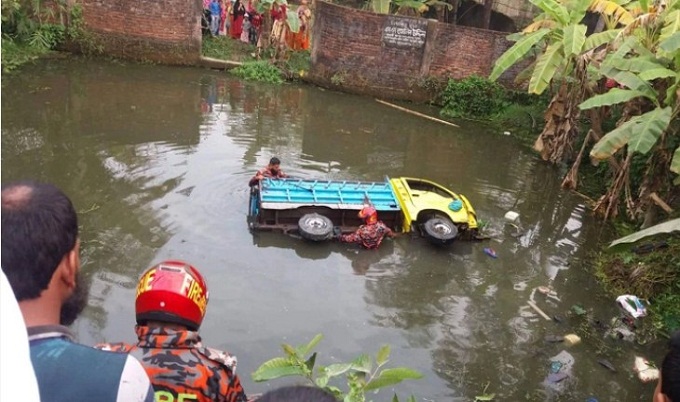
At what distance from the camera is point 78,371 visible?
1.70 m

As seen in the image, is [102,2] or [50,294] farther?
[102,2]

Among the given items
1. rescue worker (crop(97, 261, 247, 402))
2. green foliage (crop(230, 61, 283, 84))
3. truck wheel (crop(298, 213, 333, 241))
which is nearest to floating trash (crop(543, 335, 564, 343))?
truck wheel (crop(298, 213, 333, 241))

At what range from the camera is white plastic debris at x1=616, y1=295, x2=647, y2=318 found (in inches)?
294

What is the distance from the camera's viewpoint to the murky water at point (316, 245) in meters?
6.45

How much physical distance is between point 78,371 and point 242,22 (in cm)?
1829

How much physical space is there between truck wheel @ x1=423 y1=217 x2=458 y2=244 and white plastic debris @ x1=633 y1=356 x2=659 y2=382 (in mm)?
2837

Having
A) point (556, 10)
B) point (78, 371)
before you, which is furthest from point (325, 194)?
point (78, 371)

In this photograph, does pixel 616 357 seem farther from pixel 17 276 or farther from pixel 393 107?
pixel 393 107

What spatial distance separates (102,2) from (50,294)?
669 inches

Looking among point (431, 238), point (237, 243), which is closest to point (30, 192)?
point (237, 243)

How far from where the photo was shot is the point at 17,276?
176 cm

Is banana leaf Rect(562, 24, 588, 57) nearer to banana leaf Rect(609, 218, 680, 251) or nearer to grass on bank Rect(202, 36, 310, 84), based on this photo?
banana leaf Rect(609, 218, 680, 251)

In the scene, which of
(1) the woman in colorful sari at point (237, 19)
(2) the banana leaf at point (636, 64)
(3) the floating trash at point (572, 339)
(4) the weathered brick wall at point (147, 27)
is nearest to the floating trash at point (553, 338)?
(3) the floating trash at point (572, 339)

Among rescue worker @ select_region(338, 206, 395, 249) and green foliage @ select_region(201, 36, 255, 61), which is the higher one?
Result: green foliage @ select_region(201, 36, 255, 61)
